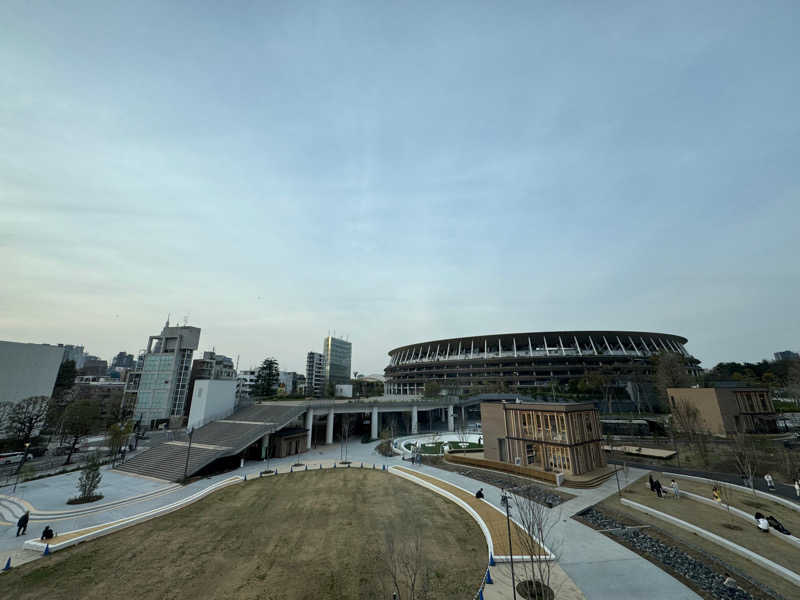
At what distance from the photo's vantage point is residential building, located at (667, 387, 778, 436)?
140 ft

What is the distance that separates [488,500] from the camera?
2325 centimetres

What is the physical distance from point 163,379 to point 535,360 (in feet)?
307

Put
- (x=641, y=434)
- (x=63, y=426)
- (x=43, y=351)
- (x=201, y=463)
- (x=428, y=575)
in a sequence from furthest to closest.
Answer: (x=43, y=351)
(x=641, y=434)
(x=63, y=426)
(x=201, y=463)
(x=428, y=575)

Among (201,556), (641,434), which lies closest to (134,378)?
(201,556)

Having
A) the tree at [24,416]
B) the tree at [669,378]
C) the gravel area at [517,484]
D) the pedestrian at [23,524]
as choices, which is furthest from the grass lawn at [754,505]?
the tree at [24,416]

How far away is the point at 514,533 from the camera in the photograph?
58.1ft

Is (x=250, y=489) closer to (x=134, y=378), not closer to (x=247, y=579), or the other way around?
(x=247, y=579)

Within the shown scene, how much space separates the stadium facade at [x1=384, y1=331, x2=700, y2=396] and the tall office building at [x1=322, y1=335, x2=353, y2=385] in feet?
155

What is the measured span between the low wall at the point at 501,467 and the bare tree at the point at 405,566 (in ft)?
48.3

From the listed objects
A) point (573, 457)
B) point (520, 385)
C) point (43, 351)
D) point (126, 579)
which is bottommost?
point (126, 579)

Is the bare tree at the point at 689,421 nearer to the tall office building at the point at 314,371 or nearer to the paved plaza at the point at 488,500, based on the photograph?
Result: the paved plaza at the point at 488,500

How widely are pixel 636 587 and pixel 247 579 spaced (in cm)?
1662

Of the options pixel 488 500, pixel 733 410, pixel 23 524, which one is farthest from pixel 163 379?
pixel 733 410

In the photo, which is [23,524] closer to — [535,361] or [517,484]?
[517,484]
